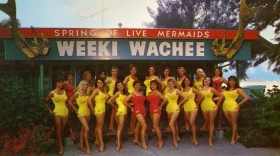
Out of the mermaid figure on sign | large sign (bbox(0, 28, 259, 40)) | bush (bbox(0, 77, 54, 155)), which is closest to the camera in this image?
bush (bbox(0, 77, 54, 155))

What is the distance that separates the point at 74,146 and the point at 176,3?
1229 inches

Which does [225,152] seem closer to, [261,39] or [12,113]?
[12,113]

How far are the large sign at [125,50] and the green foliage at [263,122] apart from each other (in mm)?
2542

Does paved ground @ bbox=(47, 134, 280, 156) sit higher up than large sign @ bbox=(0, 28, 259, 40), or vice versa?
large sign @ bbox=(0, 28, 259, 40)

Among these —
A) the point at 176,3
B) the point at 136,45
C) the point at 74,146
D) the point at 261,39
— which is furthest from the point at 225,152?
the point at 176,3

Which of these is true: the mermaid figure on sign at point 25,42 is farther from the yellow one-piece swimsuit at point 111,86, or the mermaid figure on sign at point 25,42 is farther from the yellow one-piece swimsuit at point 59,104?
the yellow one-piece swimsuit at point 59,104

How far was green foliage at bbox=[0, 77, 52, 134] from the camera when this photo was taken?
7.90 m

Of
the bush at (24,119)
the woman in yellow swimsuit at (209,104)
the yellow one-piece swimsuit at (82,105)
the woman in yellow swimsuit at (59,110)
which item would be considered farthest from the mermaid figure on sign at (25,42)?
the woman in yellow swimsuit at (209,104)

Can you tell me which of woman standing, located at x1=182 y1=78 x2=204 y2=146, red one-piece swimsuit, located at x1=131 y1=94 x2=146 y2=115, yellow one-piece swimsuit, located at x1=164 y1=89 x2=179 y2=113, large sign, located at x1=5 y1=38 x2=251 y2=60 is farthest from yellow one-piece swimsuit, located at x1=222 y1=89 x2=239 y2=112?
large sign, located at x1=5 y1=38 x2=251 y2=60

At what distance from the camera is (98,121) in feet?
25.8

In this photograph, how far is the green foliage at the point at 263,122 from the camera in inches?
344

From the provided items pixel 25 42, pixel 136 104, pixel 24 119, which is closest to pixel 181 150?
pixel 136 104

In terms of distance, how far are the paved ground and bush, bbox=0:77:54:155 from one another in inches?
23.2

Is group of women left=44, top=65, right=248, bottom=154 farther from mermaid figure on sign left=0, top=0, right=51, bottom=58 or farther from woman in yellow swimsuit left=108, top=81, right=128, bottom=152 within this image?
mermaid figure on sign left=0, top=0, right=51, bottom=58
